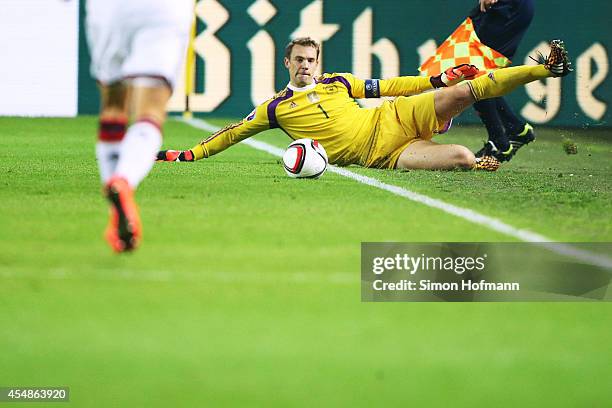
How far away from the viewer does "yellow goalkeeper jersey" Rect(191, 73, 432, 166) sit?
6.54 m

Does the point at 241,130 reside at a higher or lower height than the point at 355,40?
lower

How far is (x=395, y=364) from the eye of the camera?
2.63 metres

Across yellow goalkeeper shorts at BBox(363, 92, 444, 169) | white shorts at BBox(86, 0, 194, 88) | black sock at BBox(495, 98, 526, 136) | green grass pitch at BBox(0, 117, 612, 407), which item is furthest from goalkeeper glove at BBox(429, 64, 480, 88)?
white shorts at BBox(86, 0, 194, 88)

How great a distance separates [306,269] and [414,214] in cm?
139

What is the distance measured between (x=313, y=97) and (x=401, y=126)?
0.51 m

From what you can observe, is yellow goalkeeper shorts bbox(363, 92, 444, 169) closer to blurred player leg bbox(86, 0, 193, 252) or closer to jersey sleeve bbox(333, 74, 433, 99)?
jersey sleeve bbox(333, 74, 433, 99)

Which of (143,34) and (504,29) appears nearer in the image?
(143,34)

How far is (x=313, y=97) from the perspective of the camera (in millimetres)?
6668

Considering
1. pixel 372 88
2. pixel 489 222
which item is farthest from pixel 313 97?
pixel 489 222

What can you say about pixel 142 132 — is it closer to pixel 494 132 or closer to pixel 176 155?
pixel 176 155

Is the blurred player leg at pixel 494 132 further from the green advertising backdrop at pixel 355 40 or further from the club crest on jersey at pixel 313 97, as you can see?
the green advertising backdrop at pixel 355 40

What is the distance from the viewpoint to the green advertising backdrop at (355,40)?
1259cm

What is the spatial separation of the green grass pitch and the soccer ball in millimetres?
976

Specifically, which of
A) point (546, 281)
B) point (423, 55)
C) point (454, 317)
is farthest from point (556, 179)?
point (423, 55)
